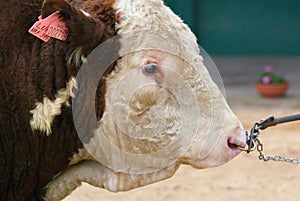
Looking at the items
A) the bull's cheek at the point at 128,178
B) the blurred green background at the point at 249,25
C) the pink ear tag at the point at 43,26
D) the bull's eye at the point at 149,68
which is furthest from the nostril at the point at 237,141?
the blurred green background at the point at 249,25

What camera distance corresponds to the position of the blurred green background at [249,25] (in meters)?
10.4

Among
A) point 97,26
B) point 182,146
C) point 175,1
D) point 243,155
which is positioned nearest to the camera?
point 97,26

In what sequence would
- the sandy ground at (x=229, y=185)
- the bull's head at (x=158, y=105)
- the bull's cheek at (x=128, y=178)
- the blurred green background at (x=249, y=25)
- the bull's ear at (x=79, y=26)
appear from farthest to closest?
the blurred green background at (x=249, y=25)
the sandy ground at (x=229, y=185)
the bull's cheek at (x=128, y=178)
the bull's head at (x=158, y=105)
the bull's ear at (x=79, y=26)

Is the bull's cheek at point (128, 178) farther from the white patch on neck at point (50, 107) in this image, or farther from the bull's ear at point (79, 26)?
the bull's ear at point (79, 26)

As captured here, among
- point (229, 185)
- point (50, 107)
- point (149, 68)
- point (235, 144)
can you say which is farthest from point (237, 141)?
point (229, 185)

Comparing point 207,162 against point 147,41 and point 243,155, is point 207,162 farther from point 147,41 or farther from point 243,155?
point 243,155

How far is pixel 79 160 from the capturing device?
2.05 metres

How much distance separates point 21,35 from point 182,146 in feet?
1.78

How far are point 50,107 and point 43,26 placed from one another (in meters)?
0.22

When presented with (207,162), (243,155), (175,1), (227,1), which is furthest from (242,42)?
(207,162)

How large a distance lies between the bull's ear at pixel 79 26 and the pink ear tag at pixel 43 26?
0.01 m

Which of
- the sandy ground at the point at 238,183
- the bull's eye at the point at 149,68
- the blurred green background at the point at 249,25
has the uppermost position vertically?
the bull's eye at the point at 149,68

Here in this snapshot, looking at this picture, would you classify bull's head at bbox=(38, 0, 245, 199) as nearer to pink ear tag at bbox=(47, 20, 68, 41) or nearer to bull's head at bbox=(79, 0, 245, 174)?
bull's head at bbox=(79, 0, 245, 174)

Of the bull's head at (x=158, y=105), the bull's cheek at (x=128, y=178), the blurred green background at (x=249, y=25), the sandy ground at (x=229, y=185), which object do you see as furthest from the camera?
the blurred green background at (x=249, y=25)
